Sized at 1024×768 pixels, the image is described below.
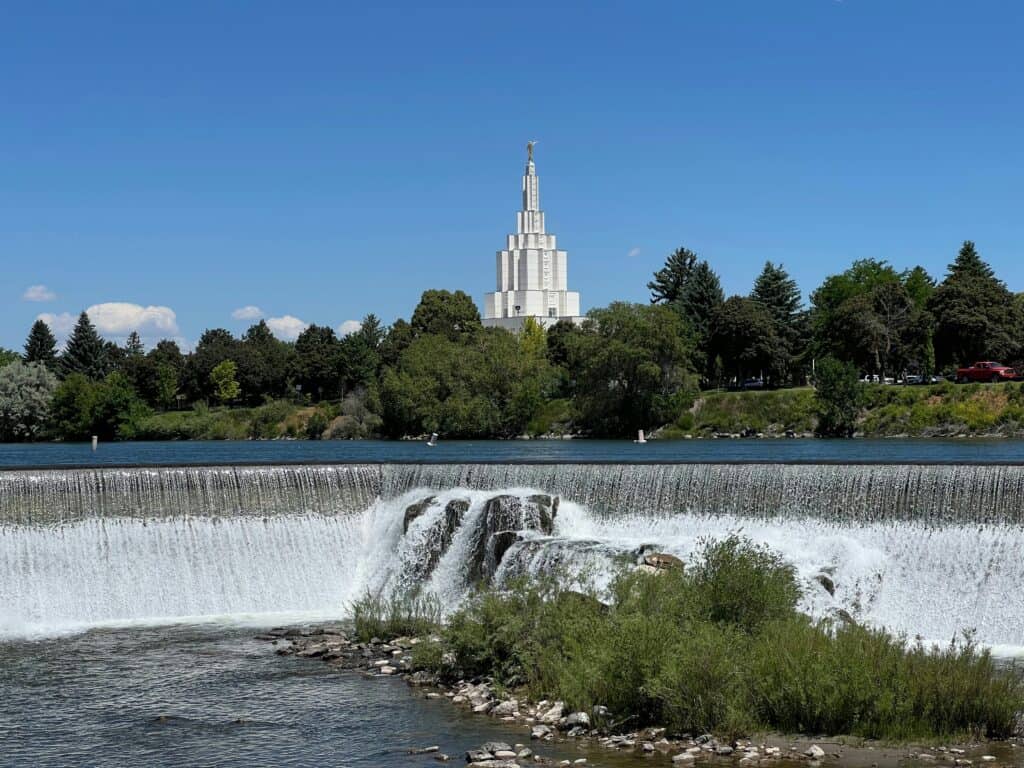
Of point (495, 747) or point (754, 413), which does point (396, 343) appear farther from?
point (495, 747)

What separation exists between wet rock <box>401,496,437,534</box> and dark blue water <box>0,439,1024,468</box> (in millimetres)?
14382

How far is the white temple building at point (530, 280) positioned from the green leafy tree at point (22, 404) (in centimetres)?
5419

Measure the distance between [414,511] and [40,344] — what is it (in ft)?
308

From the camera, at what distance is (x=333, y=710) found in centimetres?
1562

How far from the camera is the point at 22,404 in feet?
235

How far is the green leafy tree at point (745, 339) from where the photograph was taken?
76312 mm

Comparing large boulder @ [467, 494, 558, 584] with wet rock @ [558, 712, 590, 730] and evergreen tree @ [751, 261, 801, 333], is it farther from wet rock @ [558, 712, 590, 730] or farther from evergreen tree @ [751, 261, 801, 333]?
evergreen tree @ [751, 261, 801, 333]

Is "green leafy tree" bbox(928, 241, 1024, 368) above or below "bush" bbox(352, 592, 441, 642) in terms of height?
above

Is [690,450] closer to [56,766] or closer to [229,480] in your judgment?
[229,480]

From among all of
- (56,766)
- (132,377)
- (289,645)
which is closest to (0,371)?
(132,377)

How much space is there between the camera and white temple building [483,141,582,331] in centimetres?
12119

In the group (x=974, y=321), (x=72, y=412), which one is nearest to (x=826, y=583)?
(x=974, y=321)

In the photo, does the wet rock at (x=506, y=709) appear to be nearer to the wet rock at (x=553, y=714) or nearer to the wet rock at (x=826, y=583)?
the wet rock at (x=553, y=714)

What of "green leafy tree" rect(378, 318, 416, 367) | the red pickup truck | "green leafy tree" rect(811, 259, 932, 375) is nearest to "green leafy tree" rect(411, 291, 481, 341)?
"green leafy tree" rect(378, 318, 416, 367)
